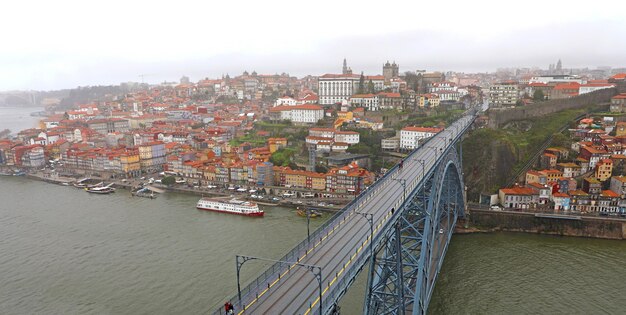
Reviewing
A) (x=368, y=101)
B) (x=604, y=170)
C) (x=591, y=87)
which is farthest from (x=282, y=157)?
(x=591, y=87)

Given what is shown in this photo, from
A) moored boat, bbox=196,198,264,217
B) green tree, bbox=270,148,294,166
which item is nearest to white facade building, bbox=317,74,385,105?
green tree, bbox=270,148,294,166

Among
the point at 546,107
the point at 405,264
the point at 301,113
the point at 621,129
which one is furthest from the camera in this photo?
the point at 301,113

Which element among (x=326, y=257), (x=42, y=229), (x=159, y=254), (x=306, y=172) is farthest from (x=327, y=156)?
(x=326, y=257)

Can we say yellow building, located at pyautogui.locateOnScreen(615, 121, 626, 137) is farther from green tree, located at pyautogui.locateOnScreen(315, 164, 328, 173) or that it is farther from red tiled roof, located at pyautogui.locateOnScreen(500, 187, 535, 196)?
green tree, located at pyautogui.locateOnScreen(315, 164, 328, 173)

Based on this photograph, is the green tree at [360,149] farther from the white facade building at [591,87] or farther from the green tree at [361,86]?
the white facade building at [591,87]

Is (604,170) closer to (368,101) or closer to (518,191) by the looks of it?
(518,191)

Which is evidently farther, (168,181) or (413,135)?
(413,135)

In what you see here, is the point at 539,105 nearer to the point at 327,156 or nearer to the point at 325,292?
the point at 327,156
